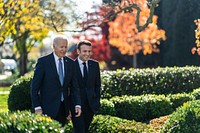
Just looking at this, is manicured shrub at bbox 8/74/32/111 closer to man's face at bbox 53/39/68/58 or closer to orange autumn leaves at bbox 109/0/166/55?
man's face at bbox 53/39/68/58

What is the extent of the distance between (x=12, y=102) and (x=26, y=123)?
575 cm

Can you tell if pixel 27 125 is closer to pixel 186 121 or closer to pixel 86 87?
pixel 186 121

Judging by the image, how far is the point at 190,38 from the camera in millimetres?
28078

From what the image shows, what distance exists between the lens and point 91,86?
6879mm

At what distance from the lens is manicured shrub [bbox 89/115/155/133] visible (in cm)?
751

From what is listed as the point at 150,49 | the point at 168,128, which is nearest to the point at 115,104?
the point at 168,128

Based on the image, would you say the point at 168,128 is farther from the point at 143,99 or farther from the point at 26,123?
the point at 143,99

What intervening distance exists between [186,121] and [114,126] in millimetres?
2208

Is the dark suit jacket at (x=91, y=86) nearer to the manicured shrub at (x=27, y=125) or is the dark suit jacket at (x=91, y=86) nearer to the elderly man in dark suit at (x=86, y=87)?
the elderly man in dark suit at (x=86, y=87)

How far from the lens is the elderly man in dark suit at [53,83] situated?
5.95m

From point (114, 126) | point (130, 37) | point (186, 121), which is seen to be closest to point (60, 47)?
point (186, 121)

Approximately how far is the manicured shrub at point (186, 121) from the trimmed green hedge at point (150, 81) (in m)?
5.37

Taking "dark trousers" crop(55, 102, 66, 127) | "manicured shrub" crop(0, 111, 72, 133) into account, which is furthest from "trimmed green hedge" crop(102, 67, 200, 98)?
"manicured shrub" crop(0, 111, 72, 133)

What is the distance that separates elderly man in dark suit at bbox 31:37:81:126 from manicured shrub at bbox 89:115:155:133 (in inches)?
60.6
